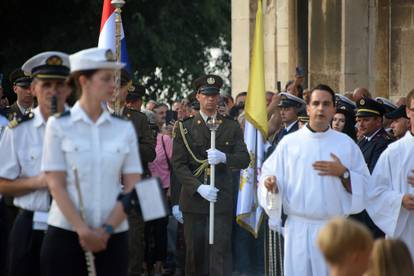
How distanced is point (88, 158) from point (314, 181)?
2834mm

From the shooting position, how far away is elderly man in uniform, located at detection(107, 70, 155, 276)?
14.0 meters

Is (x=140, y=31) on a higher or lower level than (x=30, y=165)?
higher

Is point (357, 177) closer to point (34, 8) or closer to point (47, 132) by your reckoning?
point (47, 132)

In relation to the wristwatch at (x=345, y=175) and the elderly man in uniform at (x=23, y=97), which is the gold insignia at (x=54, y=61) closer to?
the wristwatch at (x=345, y=175)

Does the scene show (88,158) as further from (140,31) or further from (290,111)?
(140,31)

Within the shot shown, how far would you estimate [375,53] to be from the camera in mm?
19500

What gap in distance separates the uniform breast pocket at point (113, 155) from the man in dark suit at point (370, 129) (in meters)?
4.82

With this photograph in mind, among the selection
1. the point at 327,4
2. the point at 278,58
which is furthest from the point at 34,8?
the point at 327,4

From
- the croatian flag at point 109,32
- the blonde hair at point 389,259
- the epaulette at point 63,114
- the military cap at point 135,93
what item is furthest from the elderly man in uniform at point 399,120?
the blonde hair at point 389,259

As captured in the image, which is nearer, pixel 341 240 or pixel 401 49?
pixel 341 240

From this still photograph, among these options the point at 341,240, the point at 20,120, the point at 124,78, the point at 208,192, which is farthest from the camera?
the point at 124,78

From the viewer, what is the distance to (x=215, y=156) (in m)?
13.6

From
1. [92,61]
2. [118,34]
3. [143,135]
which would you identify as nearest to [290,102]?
[143,135]

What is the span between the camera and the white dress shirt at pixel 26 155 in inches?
344
